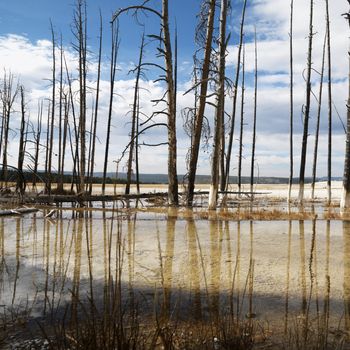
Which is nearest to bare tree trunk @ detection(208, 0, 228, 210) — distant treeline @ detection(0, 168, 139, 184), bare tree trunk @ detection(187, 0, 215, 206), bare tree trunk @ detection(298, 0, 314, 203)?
bare tree trunk @ detection(187, 0, 215, 206)

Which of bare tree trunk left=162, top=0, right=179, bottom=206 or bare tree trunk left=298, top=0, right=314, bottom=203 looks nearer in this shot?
bare tree trunk left=162, top=0, right=179, bottom=206

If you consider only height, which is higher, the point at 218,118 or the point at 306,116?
the point at 306,116

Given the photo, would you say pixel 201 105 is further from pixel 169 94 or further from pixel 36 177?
pixel 36 177

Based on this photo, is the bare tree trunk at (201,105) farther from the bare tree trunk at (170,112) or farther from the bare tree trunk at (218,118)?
the bare tree trunk at (218,118)

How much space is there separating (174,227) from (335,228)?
12.9 feet

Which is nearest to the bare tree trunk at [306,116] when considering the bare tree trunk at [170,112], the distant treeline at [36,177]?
the bare tree trunk at [170,112]

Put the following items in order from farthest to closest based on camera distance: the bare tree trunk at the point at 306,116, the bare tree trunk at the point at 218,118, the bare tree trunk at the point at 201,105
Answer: the bare tree trunk at the point at 306,116
the bare tree trunk at the point at 201,105
the bare tree trunk at the point at 218,118

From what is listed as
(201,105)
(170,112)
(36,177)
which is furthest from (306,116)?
(36,177)

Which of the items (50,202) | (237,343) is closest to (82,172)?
(50,202)

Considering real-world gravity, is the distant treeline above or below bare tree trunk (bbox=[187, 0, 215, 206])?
below

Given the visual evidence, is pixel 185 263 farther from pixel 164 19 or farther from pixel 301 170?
pixel 301 170

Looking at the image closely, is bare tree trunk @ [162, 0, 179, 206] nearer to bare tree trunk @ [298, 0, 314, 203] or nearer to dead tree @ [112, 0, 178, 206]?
dead tree @ [112, 0, 178, 206]

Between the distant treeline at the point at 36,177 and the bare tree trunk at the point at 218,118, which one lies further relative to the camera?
the bare tree trunk at the point at 218,118

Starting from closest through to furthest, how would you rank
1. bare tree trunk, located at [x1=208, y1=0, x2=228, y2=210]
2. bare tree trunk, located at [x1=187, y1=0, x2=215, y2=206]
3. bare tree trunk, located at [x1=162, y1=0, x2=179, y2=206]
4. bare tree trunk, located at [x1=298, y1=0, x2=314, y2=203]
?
bare tree trunk, located at [x1=208, y1=0, x2=228, y2=210] → bare tree trunk, located at [x1=187, y1=0, x2=215, y2=206] → bare tree trunk, located at [x1=162, y1=0, x2=179, y2=206] → bare tree trunk, located at [x1=298, y1=0, x2=314, y2=203]
